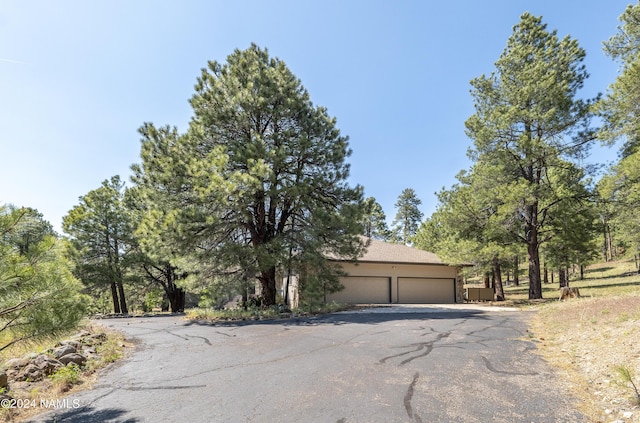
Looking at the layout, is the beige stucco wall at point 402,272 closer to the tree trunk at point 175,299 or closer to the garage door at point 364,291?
the garage door at point 364,291

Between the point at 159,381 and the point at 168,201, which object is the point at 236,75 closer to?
the point at 168,201

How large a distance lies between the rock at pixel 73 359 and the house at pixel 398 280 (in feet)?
48.0

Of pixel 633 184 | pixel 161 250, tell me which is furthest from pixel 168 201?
pixel 633 184

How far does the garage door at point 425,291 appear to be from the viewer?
2212cm

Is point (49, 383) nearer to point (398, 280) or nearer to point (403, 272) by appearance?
point (398, 280)

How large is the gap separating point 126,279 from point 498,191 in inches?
949

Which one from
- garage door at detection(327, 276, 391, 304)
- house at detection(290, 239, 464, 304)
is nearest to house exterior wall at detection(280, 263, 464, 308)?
house at detection(290, 239, 464, 304)

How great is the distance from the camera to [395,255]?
22.7 m

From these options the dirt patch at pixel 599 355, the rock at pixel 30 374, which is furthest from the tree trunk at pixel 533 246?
the rock at pixel 30 374

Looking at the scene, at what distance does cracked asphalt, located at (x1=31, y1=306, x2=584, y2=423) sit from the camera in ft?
12.0

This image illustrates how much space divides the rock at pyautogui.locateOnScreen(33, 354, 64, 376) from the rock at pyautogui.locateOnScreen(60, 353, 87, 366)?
0.46 ft

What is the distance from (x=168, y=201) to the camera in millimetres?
13977

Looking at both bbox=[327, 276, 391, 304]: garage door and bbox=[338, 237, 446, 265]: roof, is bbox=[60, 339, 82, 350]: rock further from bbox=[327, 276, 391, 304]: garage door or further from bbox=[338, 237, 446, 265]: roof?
bbox=[338, 237, 446, 265]: roof

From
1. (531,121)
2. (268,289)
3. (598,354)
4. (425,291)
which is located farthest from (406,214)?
(598,354)
